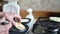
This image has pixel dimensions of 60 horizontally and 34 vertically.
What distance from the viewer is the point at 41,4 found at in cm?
128

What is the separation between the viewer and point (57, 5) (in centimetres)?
127

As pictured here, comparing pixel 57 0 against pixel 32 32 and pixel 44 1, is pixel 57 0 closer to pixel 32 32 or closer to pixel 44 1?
pixel 44 1

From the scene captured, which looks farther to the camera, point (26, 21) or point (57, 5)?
point (57, 5)

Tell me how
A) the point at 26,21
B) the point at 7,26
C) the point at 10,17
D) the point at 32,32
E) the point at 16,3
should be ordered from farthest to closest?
1. the point at 16,3
2. the point at 26,21
3. the point at 32,32
4. the point at 10,17
5. the point at 7,26

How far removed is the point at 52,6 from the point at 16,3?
0.96 ft

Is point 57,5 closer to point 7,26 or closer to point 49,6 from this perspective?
point 49,6

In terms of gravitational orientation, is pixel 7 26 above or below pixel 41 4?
below

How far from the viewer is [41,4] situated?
4.20ft

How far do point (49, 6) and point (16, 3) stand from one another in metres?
0.27

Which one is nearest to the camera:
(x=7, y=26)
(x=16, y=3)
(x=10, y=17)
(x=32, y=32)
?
(x=7, y=26)

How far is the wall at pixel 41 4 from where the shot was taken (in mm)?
1268

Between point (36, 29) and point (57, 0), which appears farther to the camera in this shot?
point (57, 0)

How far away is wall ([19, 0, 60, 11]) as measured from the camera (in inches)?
49.9

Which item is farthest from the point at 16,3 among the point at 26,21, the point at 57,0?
the point at 57,0
